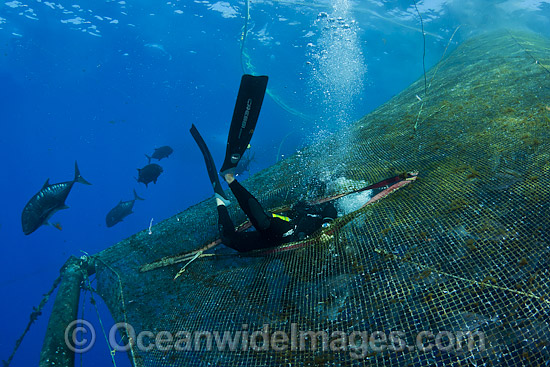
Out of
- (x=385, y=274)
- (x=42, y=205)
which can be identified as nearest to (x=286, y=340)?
(x=385, y=274)

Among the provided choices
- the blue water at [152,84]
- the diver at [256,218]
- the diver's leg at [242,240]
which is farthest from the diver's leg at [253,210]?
the blue water at [152,84]

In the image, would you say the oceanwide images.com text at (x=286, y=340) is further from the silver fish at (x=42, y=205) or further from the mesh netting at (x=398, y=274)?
the silver fish at (x=42, y=205)

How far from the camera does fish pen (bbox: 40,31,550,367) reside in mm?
1596

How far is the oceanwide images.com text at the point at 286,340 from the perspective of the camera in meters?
1.55

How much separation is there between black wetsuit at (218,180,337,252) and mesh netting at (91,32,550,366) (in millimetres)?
219

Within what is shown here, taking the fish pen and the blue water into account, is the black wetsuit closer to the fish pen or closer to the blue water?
the fish pen

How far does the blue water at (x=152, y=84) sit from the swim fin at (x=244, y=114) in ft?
9.83

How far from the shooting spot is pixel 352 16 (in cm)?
2400

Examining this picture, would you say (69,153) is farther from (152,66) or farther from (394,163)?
(394,163)

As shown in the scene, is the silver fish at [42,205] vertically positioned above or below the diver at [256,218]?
below

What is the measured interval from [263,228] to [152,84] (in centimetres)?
5472

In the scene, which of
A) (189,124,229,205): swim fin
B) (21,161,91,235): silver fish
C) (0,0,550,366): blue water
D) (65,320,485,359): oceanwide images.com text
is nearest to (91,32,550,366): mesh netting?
(65,320,485,359): oceanwide images.com text

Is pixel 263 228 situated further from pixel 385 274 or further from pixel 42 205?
pixel 42 205

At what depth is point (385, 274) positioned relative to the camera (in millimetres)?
2004
